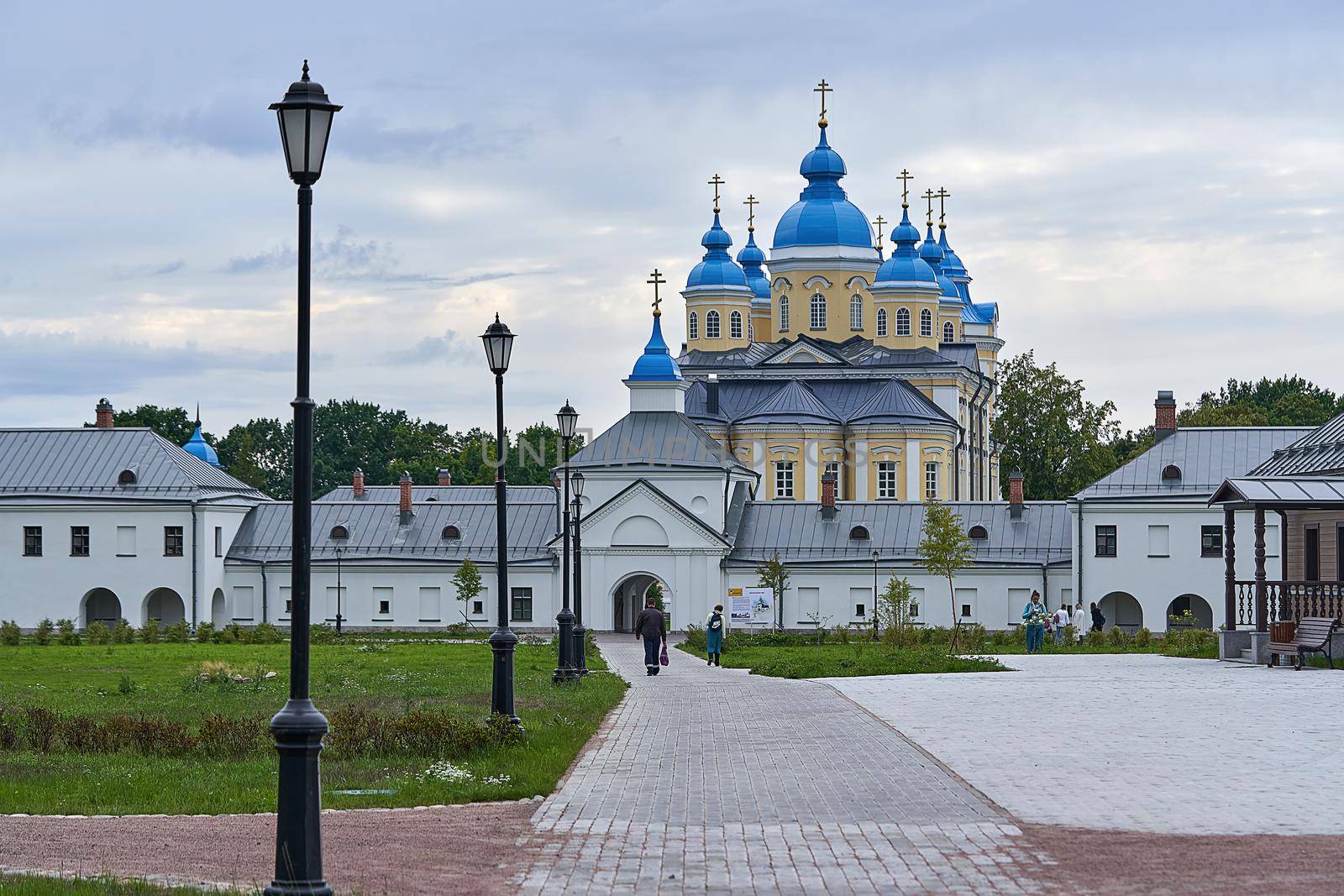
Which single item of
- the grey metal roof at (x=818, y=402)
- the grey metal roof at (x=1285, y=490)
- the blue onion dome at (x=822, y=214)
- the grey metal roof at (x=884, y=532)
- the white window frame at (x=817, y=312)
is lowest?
the grey metal roof at (x=884, y=532)

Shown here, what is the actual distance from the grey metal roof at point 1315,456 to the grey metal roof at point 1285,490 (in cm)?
317

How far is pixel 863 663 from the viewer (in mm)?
31500

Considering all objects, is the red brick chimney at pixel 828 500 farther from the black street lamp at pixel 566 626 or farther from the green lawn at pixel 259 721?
the black street lamp at pixel 566 626

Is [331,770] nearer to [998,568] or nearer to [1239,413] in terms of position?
[998,568]

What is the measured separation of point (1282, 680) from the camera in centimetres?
2531

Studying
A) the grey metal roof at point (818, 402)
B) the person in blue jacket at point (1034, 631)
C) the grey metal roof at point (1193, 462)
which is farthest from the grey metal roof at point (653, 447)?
the person in blue jacket at point (1034, 631)

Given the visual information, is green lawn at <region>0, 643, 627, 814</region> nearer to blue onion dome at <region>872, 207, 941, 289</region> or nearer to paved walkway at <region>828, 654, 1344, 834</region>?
paved walkway at <region>828, 654, 1344, 834</region>

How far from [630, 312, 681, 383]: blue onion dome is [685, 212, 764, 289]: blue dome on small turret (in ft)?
62.3

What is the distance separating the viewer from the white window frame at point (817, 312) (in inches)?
3184

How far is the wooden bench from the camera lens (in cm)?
2800

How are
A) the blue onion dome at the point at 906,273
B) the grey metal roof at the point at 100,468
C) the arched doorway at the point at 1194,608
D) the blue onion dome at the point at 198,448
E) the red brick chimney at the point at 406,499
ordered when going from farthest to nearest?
the blue onion dome at the point at 198,448
the blue onion dome at the point at 906,273
the red brick chimney at the point at 406,499
the grey metal roof at the point at 100,468
the arched doorway at the point at 1194,608

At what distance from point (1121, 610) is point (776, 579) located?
11.4 meters

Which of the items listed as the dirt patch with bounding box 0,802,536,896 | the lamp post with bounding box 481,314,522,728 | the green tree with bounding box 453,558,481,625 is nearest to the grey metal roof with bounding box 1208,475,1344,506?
the lamp post with bounding box 481,314,522,728

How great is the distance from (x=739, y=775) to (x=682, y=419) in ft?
151
